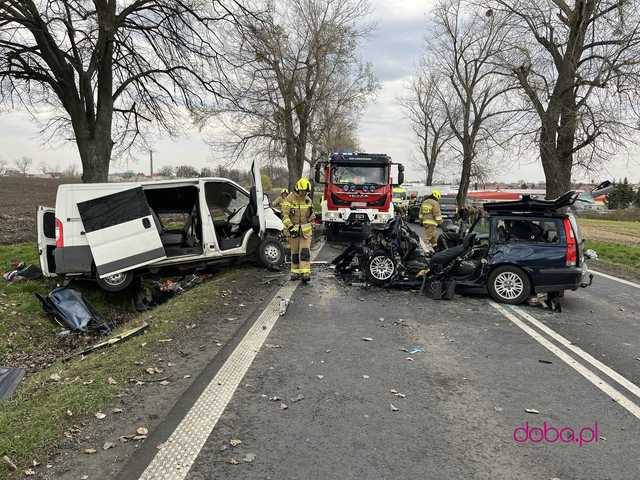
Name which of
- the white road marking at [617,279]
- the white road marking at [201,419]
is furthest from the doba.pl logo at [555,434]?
the white road marking at [617,279]

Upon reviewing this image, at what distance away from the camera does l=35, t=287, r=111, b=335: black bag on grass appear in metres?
7.02

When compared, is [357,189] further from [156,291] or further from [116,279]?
[116,279]

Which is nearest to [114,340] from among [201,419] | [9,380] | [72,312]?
[9,380]

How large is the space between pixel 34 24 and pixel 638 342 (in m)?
12.9

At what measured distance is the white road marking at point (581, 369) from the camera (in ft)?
12.7

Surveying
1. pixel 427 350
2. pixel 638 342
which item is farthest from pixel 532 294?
pixel 427 350

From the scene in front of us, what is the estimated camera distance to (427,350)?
17.0ft

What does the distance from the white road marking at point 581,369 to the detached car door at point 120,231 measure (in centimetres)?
595

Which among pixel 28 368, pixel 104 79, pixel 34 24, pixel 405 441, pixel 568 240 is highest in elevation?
pixel 34 24

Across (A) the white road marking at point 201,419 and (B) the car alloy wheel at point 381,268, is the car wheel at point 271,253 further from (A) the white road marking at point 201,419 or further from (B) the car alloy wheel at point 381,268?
(A) the white road marking at point 201,419

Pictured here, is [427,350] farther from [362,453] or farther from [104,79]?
[104,79]

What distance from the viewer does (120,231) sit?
7.89 m

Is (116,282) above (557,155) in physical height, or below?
below

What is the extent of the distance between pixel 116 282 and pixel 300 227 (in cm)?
339
